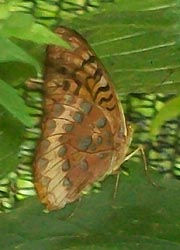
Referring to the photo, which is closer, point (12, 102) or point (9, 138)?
point (12, 102)

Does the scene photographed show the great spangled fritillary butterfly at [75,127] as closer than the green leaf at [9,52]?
No

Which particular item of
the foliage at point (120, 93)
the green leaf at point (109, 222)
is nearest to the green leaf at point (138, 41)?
the foliage at point (120, 93)

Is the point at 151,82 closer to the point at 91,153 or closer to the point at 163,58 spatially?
the point at 163,58

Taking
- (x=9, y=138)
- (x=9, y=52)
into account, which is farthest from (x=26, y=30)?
(x=9, y=138)

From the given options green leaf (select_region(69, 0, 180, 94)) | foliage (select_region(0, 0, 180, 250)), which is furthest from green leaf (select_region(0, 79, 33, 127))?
green leaf (select_region(69, 0, 180, 94))

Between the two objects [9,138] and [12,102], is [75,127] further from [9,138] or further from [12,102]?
[12,102]

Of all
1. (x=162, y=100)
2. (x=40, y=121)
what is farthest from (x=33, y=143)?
(x=162, y=100)

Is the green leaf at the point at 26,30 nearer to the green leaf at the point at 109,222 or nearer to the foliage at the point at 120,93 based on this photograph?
the foliage at the point at 120,93
